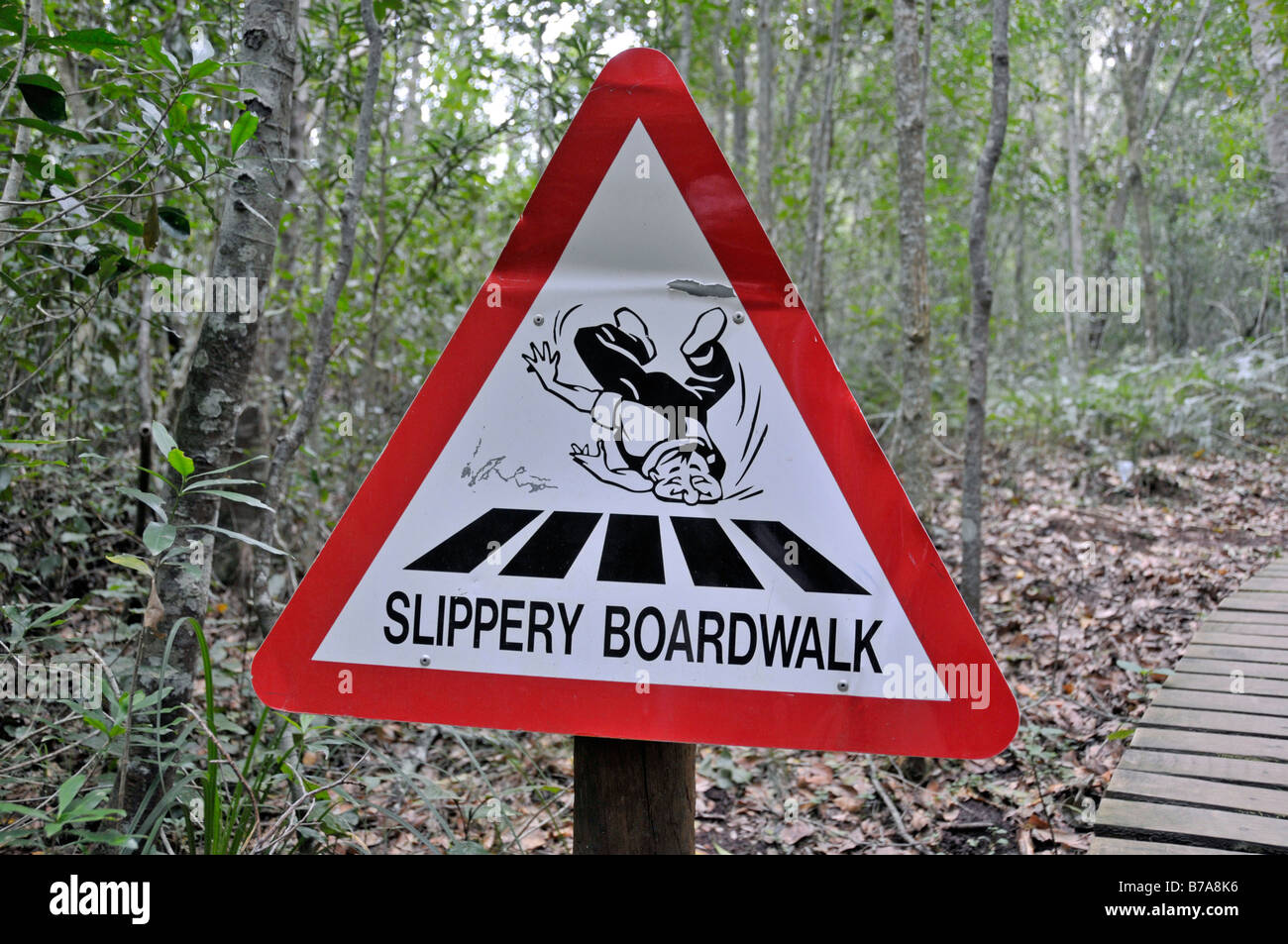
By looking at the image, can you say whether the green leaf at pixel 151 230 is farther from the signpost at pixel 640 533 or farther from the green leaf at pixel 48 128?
the signpost at pixel 640 533

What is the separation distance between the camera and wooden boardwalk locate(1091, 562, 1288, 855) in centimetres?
177

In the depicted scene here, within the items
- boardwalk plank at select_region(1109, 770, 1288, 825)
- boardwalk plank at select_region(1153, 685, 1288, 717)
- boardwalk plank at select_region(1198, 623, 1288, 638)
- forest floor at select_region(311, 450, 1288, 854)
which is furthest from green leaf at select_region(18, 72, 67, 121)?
→ boardwalk plank at select_region(1198, 623, 1288, 638)

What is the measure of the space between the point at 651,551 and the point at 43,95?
65.2 inches

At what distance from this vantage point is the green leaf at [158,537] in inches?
57.3

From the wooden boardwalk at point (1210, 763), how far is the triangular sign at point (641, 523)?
997 millimetres

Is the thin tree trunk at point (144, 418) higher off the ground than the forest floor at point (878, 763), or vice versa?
the thin tree trunk at point (144, 418)

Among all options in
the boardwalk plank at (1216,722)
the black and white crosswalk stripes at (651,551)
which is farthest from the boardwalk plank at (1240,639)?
the black and white crosswalk stripes at (651,551)

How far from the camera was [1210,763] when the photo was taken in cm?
212

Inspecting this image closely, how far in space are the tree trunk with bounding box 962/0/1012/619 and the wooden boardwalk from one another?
3.16 feet

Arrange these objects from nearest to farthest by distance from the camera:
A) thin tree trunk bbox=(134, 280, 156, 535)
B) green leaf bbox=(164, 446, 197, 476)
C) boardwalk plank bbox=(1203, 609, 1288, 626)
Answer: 1. green leaf bbox=(164, 446, 197, 476)
2. boardwalk plank bbox=(1203, 609, 1288, 626)
3. thin tree trunk bbox=(134, 280, 156, 535)

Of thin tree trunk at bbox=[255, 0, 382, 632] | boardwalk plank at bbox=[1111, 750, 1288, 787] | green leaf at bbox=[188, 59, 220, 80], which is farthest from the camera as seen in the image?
thin tree trunk at bbox=[255, 0, 382, 632]

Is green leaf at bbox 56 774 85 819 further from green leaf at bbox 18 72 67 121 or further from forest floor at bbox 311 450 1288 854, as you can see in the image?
green leaf at bbox 18 72 67 121
